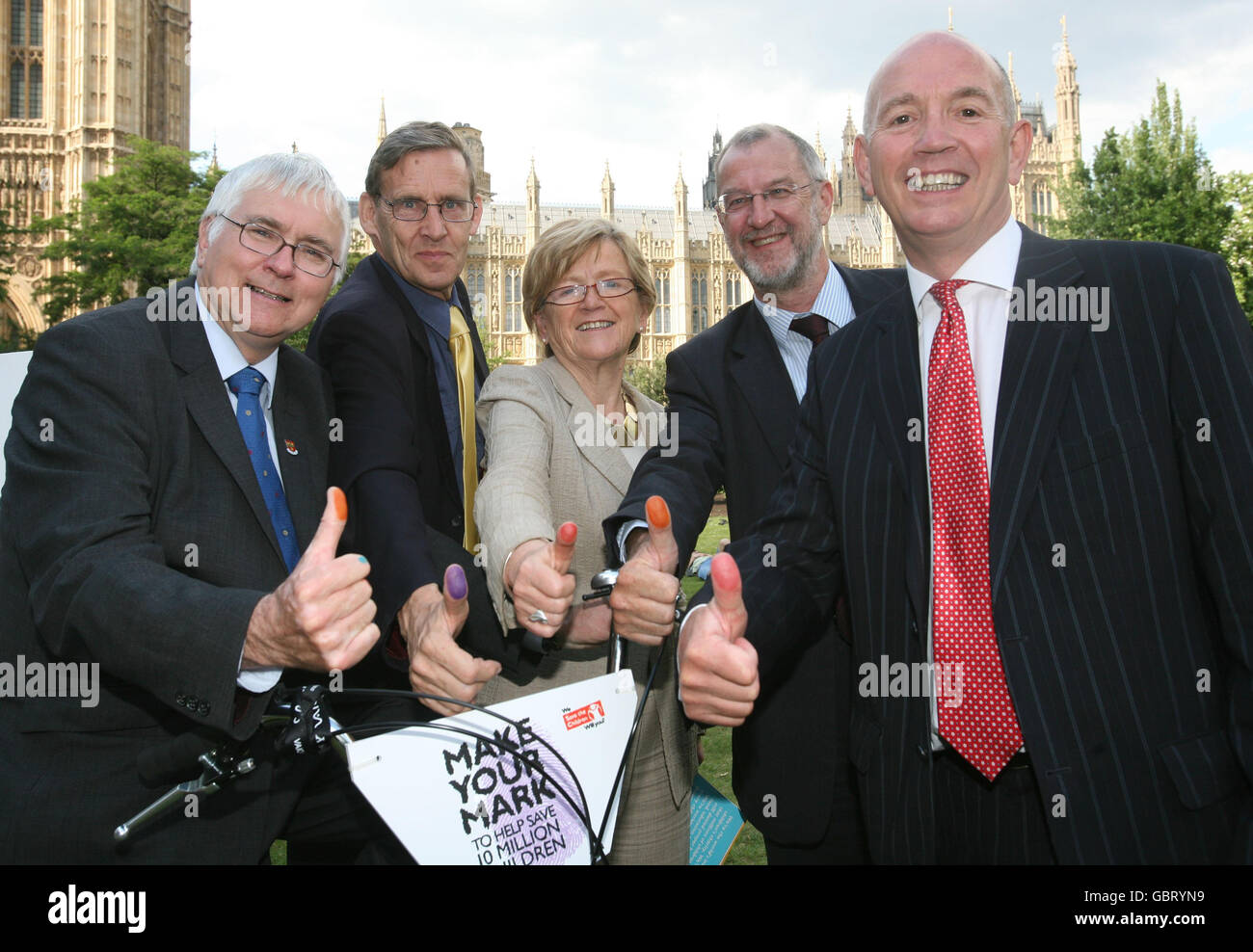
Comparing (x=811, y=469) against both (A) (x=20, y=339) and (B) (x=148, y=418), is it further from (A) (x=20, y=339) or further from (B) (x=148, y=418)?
(A) (x=20, y=339)

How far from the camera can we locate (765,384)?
2787 millimetres

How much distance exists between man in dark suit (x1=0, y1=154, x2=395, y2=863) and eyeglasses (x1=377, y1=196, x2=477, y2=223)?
510 millimetres

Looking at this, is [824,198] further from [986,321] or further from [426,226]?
[986,321]

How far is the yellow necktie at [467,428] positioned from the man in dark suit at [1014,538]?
3.18ft

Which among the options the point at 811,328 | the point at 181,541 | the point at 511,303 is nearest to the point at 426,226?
the point at 811,328

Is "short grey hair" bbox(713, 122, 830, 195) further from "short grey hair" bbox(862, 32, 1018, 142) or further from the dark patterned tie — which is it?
"short grey hair" bbox(862, 32, 1018, 142)

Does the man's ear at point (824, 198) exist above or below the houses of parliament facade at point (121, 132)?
below

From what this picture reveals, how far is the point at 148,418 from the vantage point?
2016mm

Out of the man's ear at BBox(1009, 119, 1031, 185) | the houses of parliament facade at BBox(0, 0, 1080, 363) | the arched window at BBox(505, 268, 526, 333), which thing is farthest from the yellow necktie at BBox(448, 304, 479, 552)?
the arched window at BBox(505, 268, 526, 333)

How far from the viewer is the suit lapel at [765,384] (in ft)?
8.93

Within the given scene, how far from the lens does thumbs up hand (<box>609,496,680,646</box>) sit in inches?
77.0

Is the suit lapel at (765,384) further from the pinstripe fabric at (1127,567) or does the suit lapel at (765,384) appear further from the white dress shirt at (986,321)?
the pinstripe fabric at (1127,567)

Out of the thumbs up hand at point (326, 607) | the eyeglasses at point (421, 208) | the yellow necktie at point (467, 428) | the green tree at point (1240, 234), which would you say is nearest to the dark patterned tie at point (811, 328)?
the yellow necktie at point (467, 428)
